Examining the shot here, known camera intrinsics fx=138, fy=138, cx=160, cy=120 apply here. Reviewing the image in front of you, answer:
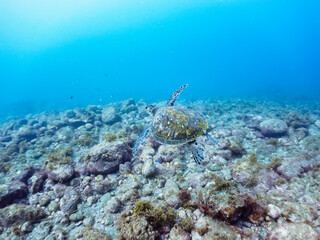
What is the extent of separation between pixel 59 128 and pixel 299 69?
240 metres

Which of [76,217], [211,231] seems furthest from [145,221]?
[76,217]

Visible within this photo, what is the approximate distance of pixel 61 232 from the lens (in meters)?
3.69

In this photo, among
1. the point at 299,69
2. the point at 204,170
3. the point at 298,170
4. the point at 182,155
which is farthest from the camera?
the point at 299,69

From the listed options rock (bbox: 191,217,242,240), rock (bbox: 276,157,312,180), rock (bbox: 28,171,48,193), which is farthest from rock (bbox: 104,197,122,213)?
rock (bbox: 276,157,312,180)

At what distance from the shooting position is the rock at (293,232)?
2.56m

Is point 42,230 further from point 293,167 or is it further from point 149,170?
point 293,167

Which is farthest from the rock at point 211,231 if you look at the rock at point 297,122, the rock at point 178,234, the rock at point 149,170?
the rock at point 297,122

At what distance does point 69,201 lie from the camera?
468cm

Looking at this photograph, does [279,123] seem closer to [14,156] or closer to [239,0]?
[14,156]

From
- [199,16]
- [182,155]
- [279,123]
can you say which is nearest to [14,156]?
[182,155]

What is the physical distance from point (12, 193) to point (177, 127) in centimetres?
676

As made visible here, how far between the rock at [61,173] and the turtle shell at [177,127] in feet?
13.2

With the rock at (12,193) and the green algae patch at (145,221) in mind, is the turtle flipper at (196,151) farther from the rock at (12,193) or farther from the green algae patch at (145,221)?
the rock at (12,193)

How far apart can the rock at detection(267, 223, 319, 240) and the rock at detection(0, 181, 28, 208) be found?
8.16 metres
